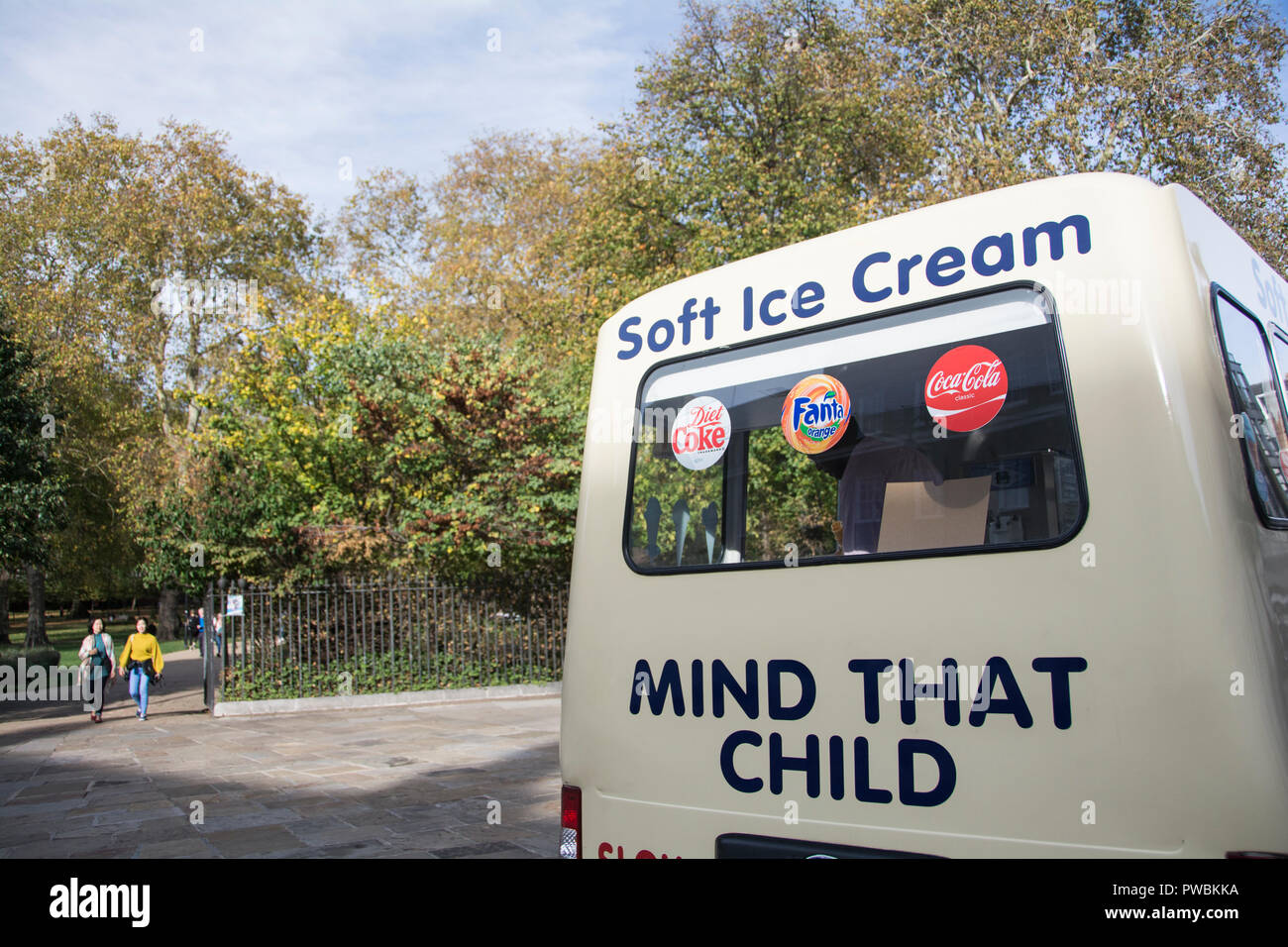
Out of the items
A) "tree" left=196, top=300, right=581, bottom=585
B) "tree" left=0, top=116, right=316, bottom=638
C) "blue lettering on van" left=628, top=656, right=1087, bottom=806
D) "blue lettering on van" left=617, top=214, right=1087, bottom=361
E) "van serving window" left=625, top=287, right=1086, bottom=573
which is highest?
"tree" left=0, top=116, right=316, bottom=638

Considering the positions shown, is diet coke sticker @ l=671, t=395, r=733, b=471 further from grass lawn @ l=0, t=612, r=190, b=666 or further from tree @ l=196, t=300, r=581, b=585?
grass lawn @ l=0, t=612, r=190, b=666

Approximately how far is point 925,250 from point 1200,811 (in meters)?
1.63

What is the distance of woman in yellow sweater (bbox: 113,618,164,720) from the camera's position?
16500 millimetres

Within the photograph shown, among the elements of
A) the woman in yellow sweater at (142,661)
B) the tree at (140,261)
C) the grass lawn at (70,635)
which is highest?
the tree at (140,261)

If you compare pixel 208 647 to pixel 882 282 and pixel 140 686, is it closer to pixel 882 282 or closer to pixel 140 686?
pixel 140 686

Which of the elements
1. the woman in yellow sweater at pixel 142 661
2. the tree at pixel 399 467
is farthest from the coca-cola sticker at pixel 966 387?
the woman in yellow sweater at pixel 142 661

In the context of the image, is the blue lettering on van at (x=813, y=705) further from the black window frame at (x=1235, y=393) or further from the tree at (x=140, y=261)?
the tree at (x=140, y=261)

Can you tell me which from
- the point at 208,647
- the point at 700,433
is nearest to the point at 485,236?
the point at 208,647

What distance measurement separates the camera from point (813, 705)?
294cm

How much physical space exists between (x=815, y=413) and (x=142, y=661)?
16071mm

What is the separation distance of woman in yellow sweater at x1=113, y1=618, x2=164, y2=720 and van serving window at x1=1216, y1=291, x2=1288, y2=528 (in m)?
16.7

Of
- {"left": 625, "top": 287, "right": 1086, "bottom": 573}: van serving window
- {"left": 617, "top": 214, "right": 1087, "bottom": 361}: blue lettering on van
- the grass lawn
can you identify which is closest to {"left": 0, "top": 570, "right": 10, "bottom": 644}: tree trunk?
the grass lawn

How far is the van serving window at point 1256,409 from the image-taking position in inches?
103

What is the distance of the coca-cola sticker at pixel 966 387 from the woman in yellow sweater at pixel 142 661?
637 inches
